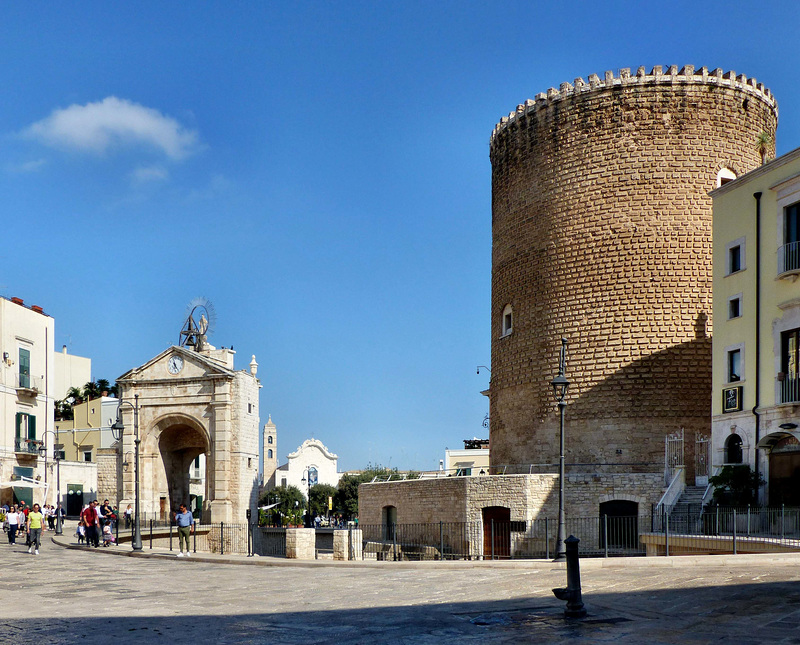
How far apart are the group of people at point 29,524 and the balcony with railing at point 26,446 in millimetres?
2518

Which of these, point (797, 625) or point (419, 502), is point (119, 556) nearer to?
point (419, 502)

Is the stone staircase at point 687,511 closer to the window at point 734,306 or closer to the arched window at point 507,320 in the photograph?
the window at point 734,306

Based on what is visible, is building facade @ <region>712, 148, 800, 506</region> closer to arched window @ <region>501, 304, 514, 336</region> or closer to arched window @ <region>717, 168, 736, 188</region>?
arched window @ <region>717, 168, 736, 188</region>

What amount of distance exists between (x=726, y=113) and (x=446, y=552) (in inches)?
702

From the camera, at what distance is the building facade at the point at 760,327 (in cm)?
2416

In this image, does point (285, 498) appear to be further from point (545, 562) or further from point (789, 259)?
point (545, 562)

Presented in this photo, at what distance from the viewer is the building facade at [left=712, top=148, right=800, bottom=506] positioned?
79.3 feet

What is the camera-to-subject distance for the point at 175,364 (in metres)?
46.2

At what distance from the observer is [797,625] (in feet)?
35.1

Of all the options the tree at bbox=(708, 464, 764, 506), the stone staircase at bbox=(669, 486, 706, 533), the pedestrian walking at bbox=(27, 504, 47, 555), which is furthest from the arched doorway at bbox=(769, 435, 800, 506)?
the pedestrian walking at bbox=(27, 504, 47, 555)

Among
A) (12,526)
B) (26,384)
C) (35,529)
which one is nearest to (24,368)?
(26,384)

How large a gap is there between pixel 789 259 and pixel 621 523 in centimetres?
968

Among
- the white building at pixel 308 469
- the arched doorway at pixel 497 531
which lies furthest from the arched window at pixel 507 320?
the white building at pixel 308 469

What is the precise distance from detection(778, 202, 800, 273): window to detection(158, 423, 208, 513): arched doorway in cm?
3021
